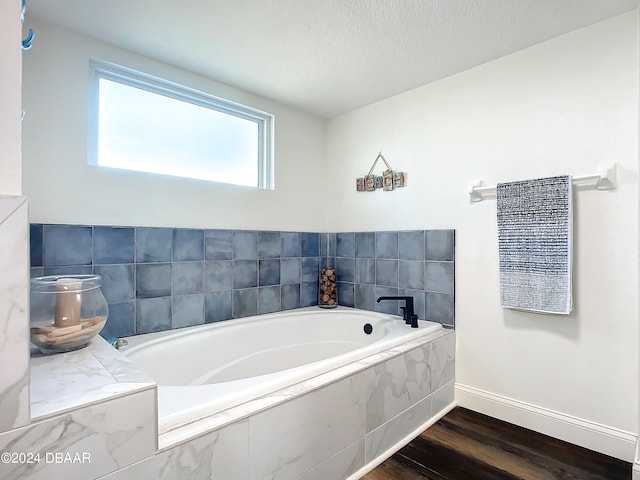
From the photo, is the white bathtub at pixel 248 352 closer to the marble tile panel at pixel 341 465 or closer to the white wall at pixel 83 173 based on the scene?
the marble tile panel at pixel 341 465

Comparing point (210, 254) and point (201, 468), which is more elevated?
point (210, 254)

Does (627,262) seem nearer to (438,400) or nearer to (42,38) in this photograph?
(438,400)

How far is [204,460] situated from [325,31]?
2.02m

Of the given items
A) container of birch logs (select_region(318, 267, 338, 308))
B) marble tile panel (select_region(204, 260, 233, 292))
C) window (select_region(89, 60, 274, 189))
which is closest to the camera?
window (select_region(89, 60, 274, 189))

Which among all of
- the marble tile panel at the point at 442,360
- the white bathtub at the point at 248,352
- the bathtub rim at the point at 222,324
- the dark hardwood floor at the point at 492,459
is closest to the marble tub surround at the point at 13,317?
the white bathtub at the point at 248,352

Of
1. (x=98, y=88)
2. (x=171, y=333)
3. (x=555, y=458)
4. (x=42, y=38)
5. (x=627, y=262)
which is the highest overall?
(x=42, y=38)

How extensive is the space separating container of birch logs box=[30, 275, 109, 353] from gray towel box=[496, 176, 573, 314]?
2120 millimetres

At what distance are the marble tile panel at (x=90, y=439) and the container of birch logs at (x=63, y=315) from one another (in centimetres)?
53

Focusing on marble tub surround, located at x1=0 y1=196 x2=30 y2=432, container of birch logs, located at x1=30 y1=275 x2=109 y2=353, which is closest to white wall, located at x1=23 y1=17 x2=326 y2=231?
container of birch logs, located at x1=30 y1=275 x2=109 y2=353

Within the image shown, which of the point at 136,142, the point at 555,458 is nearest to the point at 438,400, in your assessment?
the point at 555,458

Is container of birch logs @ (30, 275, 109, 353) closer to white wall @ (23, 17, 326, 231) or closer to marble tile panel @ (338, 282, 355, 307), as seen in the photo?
white wall @ (23, 17, 326, 231)

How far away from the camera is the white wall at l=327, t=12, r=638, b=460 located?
169 centimetres

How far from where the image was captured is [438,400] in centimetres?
212

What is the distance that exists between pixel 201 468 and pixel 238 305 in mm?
1474
